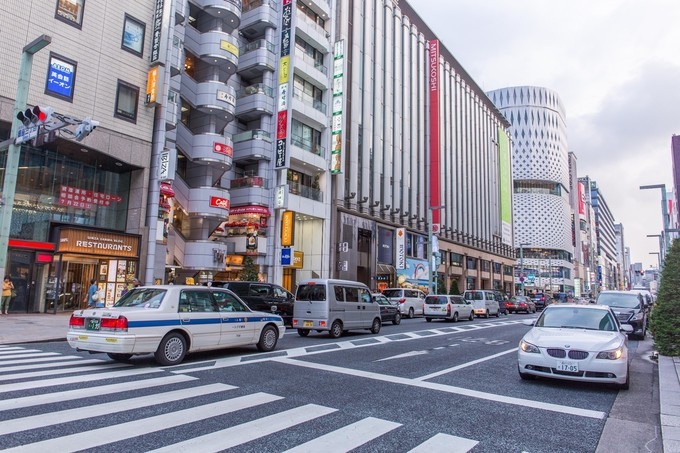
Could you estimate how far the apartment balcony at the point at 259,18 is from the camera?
34.2 metres

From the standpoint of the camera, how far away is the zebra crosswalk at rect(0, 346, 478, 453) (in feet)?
15.9

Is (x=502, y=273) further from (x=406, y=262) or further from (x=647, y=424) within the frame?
(x=647, y=424)

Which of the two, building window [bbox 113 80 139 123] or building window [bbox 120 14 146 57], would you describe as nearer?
building window [bbox 113 80 139 123]

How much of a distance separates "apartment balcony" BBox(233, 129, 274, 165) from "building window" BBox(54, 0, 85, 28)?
41.6ft

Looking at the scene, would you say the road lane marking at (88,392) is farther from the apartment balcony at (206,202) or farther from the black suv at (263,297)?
the apartment balcony at (206,202)

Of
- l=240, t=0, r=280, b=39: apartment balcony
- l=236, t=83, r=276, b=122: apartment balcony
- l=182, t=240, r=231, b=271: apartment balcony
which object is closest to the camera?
l=182, t=240, r=231, b=271: apartment balcony

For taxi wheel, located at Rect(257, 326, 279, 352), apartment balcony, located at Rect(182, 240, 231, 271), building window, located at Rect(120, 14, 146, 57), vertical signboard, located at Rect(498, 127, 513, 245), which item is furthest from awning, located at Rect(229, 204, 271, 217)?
vertical signboard, located at Rect(498, 127, 513, 245)

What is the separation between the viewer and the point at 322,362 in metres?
10.4

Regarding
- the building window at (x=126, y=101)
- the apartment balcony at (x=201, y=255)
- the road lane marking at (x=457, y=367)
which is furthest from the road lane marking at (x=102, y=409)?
the apartment balcony at (x=201, y=255)

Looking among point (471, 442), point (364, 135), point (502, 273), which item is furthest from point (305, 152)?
point (502, 273)

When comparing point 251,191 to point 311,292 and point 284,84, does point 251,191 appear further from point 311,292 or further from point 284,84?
point 311,292

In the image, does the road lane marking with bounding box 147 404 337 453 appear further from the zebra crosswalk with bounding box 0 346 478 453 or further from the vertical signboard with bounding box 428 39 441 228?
the vertical signboard with bounding box 428 39 441 228

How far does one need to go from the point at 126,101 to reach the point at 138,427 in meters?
23.9

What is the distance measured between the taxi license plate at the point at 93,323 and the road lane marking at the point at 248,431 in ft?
16.3
